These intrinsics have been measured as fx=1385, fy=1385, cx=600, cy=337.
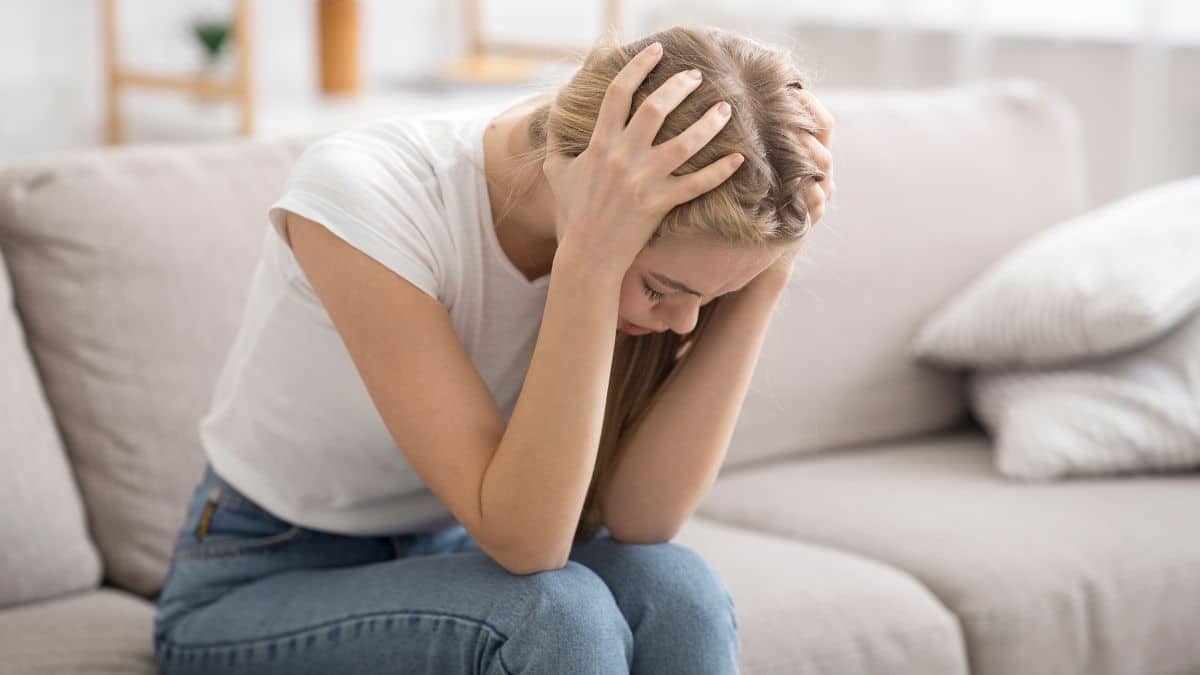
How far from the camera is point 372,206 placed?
1025 millimetres

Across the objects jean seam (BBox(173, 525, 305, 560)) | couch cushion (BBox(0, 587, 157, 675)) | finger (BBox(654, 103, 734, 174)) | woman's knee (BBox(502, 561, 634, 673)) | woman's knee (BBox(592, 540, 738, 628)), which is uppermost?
finger (BBox(654, 103, 734, 174))

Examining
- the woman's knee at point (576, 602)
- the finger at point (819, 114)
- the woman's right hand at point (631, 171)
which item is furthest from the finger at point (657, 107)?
the woman's knee at point (576, 602)

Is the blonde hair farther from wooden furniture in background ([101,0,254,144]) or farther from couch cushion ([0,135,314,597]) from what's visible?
wooden furniture in background ([101,0,254,144])

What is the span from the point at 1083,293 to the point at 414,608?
105cm

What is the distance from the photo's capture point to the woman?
963 millimetres

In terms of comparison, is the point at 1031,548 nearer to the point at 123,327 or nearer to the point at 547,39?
the point at 123,327

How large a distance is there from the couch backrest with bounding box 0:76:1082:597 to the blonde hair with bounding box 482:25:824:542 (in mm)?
546

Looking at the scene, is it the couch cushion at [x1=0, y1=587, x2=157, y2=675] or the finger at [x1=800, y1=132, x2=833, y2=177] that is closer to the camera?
the finger at [x1=800, y1=132, x2=833, y2=177]

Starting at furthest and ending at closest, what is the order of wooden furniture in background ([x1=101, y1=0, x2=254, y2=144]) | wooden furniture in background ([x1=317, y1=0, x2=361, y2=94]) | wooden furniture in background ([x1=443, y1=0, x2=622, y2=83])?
wooden furniture in background ([x1=443, y1=0, x2=622, y2=83]) < wooden furniture in background ([x1=317, y1=0, x2=361, y2=94]) < wooden furniture in background ([x1=101, y1=0, x2=254, y2=144])

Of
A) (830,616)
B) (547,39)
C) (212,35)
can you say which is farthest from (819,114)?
(547,39)

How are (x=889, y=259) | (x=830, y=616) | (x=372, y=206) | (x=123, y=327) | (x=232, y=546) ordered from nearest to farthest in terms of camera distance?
(x=372, y=206)
(x=232, y=546)
(x=830, y=616)
(x=123, y=327)
(x=889, y=259)

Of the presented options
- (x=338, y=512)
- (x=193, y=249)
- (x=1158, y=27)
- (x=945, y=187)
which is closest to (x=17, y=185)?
(x=193, y=249)

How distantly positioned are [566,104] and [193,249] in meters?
0.59

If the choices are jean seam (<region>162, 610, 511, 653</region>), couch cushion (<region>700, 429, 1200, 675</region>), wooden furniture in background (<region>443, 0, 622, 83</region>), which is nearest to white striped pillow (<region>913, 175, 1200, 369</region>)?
couch cushion (<region>700, 429, 1200, 675</region>)
